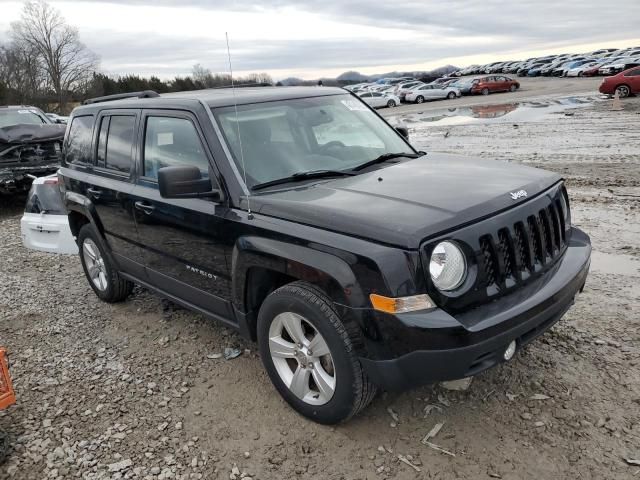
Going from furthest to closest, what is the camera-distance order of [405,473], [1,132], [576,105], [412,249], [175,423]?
[576,105]
[1,132]
[175,423]
[405,473]
[412,249]

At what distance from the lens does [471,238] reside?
9.04ft

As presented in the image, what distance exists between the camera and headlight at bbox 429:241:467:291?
268 cm

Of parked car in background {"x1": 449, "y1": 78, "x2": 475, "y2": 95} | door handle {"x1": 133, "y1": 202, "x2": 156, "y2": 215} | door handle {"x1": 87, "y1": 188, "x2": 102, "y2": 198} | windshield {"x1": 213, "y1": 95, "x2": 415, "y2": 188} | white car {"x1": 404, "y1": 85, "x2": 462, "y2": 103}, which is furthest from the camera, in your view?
parked car in background {"x1": 449, "y1": 78, "x2": 475, "y2": 95}

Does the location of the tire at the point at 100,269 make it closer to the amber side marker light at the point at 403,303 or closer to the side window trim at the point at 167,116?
the side window trim at the point at 167,116

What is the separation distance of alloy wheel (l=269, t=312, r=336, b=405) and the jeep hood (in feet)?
2.06

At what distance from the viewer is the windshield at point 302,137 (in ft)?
11.8

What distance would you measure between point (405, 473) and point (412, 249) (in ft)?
3.95

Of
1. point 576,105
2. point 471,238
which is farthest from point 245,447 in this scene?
point 576,105

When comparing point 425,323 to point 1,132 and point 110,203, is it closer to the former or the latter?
point 110,203

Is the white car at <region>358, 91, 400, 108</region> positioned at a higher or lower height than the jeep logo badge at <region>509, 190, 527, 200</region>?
lower

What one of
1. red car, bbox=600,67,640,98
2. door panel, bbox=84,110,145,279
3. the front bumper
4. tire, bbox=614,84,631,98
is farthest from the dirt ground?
tire, bbox=614,84,631,98

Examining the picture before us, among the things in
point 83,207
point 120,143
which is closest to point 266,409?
point 120,143

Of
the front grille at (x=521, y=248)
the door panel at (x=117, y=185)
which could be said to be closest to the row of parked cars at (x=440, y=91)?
the door panel at (x=117, y=185)

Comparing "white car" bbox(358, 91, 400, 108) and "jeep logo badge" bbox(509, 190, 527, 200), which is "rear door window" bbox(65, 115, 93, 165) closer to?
"jeep logo badge" bbox(509, 190, 527, 200)
